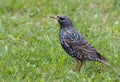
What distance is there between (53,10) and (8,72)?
136 inches

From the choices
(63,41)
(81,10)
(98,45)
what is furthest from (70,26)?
(81,10)

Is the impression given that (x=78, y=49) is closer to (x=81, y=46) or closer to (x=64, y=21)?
(x=81, y=46)

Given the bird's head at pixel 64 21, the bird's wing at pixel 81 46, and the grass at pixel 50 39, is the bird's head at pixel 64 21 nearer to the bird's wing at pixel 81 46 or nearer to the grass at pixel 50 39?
the bird's wing at pixel 81 46

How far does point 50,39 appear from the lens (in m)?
9.55

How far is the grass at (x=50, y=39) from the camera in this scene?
26.4 ft

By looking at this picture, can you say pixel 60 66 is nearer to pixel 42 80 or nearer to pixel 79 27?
pixel 42 80

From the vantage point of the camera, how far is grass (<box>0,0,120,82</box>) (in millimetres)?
8047

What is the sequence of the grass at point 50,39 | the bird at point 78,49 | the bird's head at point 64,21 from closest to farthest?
the grass at point 50,39 < the bird at point 78,49 < the bird's head at point 64,21

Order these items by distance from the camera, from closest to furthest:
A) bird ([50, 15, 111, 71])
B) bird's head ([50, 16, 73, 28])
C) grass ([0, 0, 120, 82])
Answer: grass ([0, 0, 120, 82]), bird ([50, 15, 111, 71]), bird's head ([50, 16, 73, 28])

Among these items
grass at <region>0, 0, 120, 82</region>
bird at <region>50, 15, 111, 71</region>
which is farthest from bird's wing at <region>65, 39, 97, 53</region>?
grass at <region>0, 0, 120, 82</region>

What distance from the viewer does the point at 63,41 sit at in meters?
8.32

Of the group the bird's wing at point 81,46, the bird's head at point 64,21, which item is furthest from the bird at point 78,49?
the bird's head at point 64,21

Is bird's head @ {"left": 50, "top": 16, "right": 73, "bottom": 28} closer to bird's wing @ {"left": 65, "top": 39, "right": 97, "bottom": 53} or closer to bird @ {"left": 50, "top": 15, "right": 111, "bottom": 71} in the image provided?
bird @ {"left": 50, "top": 15, "right": 111, "bottom": 71}

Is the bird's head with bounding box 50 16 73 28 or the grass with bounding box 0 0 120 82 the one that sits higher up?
the bird's head with bounding box 50 16 73 28
